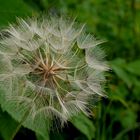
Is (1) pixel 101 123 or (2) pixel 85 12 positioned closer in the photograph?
(1) pixel 101 123

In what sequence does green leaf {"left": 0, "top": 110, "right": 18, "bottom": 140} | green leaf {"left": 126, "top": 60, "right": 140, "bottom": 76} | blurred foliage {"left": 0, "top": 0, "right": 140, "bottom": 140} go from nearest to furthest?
green leaf {"left": 0, "top": 110, "right": 18, "bottom": 140} < blurred foliage {"left": 0, "top": 0, "right": 140, "bottom": 140} < green leaf {"left": 126, "top": 60, "right": 140, "bottom": 76}

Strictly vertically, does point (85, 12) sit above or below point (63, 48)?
above

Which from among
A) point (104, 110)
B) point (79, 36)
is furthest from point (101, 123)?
point (79, 36)

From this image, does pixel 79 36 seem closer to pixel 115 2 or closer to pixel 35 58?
pixel 35 58

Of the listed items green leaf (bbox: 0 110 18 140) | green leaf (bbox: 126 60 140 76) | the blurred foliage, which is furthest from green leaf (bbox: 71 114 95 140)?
green leaf (bbox: 126 60 140 76)

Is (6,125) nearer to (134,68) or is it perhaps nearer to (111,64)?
(111,64)

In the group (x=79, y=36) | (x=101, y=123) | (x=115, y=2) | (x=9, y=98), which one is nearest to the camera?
(x=9, y=98)

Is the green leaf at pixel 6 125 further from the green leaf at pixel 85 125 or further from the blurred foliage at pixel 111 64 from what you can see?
the green leaf at pixel 85 125

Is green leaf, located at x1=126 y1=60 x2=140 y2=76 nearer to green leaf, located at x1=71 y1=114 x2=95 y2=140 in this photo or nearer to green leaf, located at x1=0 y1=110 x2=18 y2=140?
green leaf, located at x1=71 y1=114 x2=95 y2=140
